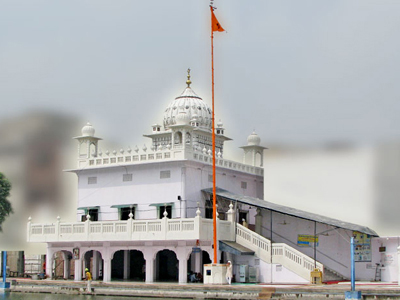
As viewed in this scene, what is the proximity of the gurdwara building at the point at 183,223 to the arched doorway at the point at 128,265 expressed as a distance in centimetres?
6

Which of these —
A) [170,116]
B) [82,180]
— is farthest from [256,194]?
[82,180]

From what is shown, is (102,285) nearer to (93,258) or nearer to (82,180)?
(93,258)

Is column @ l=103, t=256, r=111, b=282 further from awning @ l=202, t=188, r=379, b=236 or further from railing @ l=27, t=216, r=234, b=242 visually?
awning @ l=202, t=188, r=379, b=236

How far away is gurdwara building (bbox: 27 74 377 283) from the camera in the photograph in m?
36.8

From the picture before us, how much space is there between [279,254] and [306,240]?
3.65 m

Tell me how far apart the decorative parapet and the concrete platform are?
781 cm

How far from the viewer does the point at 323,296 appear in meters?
28.7

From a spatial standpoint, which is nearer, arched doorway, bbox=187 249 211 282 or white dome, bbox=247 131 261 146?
arched doorway, bbox=187 249 211 282

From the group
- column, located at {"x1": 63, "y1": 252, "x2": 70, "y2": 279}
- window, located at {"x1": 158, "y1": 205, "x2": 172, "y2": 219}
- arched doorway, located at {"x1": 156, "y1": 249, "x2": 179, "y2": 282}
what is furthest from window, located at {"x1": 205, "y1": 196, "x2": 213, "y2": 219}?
column, located at {"x1": 63, "y1": 252, "x2": 70, "y2": 279}

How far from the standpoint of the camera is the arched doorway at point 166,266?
4125cm

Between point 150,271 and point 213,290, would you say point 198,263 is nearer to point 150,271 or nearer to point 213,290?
point 150,271

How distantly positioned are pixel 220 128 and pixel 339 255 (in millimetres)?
12408

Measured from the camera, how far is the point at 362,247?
37.4m

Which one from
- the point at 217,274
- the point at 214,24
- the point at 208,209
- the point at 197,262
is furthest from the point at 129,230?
the point at 214,24
